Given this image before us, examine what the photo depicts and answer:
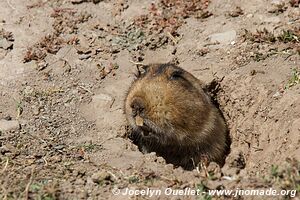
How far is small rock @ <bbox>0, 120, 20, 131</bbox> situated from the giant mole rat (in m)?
1.08

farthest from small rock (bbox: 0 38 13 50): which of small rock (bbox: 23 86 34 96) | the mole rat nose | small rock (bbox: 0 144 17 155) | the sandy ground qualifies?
the mole rat nose

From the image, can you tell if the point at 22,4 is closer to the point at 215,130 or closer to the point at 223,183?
the point at 215,130

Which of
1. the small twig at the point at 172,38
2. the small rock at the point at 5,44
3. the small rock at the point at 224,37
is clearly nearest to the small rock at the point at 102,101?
the small twig at the point at 172,38

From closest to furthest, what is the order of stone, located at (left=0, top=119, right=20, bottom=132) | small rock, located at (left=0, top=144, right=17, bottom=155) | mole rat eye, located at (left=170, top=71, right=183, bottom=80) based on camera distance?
1. small rock, located at (left=0, top=144, right=17, bottom=155)
2. mole rat eye, located at (left=170, top=71, right=183, bottom=80)
3. stone, located at (left=0, top=119, right=20, bottom=132)

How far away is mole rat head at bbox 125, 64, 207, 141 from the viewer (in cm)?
533

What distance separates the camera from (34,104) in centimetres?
616

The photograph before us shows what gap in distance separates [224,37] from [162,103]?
5.94 ft

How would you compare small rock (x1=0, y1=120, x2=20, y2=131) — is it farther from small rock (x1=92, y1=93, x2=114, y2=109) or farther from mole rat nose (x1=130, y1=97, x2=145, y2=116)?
mole rat nose (x1=130, y1=97, x2=145, y2=116)

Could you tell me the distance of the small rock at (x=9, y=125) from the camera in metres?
5.70

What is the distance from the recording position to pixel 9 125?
575 cm

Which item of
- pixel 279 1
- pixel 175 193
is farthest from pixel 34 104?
pixel 279 1

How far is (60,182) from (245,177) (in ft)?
4.65

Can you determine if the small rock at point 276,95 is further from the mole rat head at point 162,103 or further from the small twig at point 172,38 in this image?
the small twig at point 172,38

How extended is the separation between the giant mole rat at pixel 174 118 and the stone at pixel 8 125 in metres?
1.08
